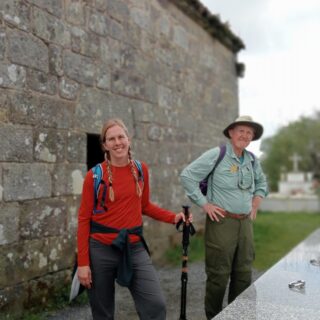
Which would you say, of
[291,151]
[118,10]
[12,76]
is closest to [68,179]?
[12,76]

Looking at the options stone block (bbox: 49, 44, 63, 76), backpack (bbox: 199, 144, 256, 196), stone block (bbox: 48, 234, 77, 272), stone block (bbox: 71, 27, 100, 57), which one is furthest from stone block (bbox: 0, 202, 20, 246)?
stone block (bbox: 71, 27, 100, 57)

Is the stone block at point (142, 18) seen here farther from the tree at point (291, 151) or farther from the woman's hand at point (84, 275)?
the tree at point (291, 151)

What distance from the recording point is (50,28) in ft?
14.8

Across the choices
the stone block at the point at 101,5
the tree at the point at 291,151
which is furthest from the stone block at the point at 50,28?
the tree at the point at 291,151

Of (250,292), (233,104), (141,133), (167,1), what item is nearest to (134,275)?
A: (250,292)

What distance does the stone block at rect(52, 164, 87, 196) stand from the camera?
458 centimetres

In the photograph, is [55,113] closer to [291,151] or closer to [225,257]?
[225,257]

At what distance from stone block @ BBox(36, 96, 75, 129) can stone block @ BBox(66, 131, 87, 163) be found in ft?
0.41

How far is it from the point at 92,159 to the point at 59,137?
1271 millimetres

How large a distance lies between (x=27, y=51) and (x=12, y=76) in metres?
0.31

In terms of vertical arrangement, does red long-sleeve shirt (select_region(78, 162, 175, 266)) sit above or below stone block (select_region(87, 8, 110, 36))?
below

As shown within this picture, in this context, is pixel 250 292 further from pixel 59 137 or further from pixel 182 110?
pixel 182 110

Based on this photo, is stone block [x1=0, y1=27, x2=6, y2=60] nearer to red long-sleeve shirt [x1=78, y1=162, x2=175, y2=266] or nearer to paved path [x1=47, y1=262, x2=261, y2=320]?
red long-sleeve shirt [x1=78, y1=162, x2=175, y2=266]

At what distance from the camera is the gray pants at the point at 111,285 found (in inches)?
117
